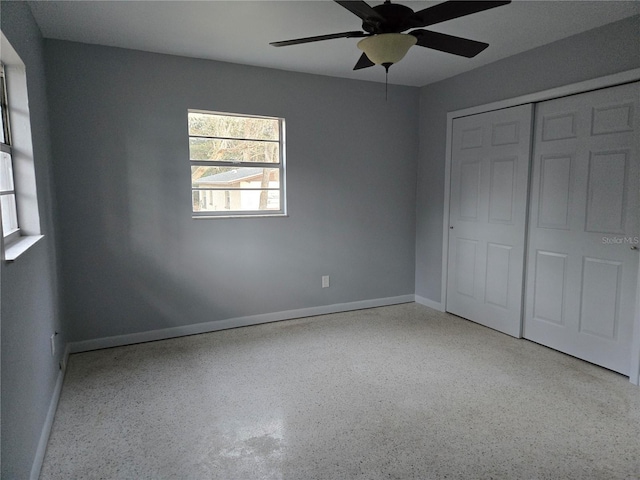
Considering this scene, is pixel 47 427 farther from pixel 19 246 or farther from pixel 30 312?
pixel 19 246

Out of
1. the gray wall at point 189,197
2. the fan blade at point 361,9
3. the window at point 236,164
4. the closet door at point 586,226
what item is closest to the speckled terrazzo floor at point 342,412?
the closet door at point 586,226

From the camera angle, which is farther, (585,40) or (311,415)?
(585,40)

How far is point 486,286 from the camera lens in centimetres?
380

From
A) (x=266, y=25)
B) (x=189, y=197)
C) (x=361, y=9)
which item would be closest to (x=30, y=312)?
(x=189, y=197)

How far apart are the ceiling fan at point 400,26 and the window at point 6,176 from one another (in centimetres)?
150

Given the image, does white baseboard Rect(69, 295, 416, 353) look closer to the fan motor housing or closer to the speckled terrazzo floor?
the speckled terrazzo floor

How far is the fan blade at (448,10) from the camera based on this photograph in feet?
5.58

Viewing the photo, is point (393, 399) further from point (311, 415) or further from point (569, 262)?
point (569, 262)

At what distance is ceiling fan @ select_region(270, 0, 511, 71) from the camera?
175 cm

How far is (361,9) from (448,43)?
66 centimetres

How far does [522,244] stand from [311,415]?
233 cm

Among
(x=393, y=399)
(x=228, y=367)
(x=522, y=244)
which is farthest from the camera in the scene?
(x=522, y=244)

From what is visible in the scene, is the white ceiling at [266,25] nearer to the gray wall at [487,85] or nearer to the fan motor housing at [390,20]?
the gray wall at [487,85]

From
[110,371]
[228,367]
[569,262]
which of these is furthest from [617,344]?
[110,371]
